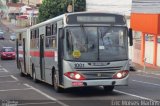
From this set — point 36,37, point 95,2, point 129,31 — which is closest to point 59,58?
point 129,31

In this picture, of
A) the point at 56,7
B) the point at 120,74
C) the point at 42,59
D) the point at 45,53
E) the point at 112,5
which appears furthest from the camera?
the point at 56,7

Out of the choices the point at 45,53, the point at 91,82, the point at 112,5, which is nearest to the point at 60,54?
the point at 91,82

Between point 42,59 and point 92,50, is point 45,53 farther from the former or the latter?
point 92,50

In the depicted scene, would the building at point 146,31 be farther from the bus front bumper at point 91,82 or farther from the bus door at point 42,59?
the bus front bumper at point 91,82

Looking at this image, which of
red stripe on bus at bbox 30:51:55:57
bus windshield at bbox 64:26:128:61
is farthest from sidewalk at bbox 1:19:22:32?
bus windshield at bbox 64:26:128:61

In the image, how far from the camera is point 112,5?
66062mm

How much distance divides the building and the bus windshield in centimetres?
2649

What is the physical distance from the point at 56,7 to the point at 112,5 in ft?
56.1

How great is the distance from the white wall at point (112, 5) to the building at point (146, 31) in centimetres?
435

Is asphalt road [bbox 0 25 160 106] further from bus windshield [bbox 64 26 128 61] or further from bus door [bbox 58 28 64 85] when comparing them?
bus windshield [bbox 64 26 128 61]

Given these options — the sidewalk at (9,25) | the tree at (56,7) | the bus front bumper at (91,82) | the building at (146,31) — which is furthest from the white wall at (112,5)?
the sidewalk at (9,25)

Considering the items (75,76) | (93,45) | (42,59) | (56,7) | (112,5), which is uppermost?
(56,7)

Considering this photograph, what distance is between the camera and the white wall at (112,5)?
6147 cm

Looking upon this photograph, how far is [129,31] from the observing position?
19500 mm
